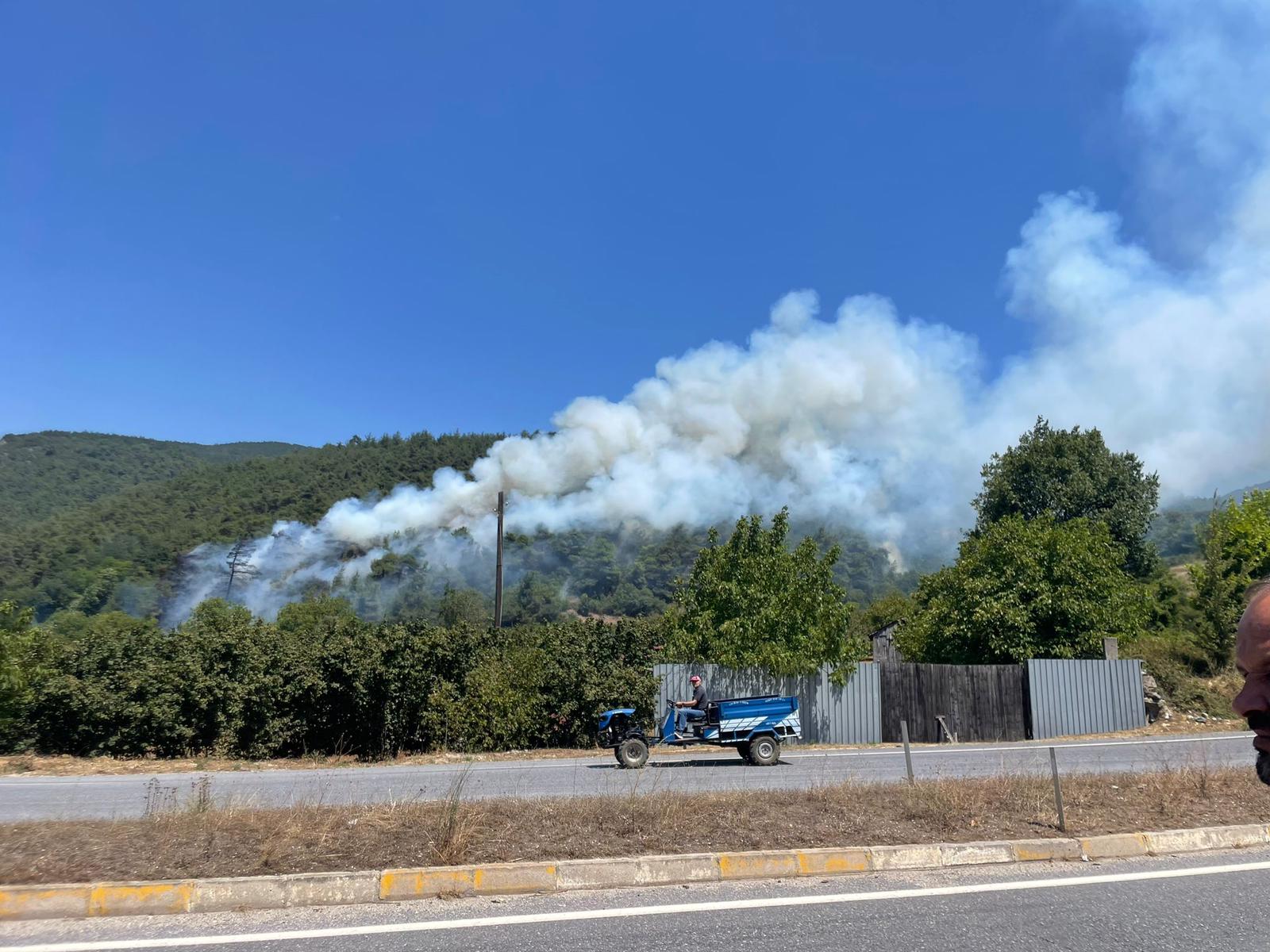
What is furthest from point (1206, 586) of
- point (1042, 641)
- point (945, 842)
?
point (945, 842)

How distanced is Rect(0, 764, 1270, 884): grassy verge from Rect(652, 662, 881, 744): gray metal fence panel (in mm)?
12117

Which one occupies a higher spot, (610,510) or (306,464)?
(306,464)

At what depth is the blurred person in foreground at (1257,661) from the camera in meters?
1.89

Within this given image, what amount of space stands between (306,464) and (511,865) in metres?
105

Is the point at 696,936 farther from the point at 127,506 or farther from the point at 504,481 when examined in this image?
the point at 127,506

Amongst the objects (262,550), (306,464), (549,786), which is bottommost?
(549,786)

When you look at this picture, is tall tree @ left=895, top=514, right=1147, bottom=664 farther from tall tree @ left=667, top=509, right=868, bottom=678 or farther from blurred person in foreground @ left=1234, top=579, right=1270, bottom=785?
blurred person in foreground @ left=1234, top=579, right=1270, bottom=785

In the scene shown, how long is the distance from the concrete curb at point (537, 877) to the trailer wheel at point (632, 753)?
837cm

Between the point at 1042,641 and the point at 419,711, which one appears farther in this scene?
the point at 1042,641

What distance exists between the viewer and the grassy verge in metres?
5.93

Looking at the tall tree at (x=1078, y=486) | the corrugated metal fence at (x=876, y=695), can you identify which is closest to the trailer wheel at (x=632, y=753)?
the corrugated metal fence at (x=876, y=695)

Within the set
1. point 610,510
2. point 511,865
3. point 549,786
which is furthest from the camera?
point 610,510

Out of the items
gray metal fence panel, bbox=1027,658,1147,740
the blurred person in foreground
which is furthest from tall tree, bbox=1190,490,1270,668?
the blurred person in foreground

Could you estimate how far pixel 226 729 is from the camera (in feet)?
60.1
